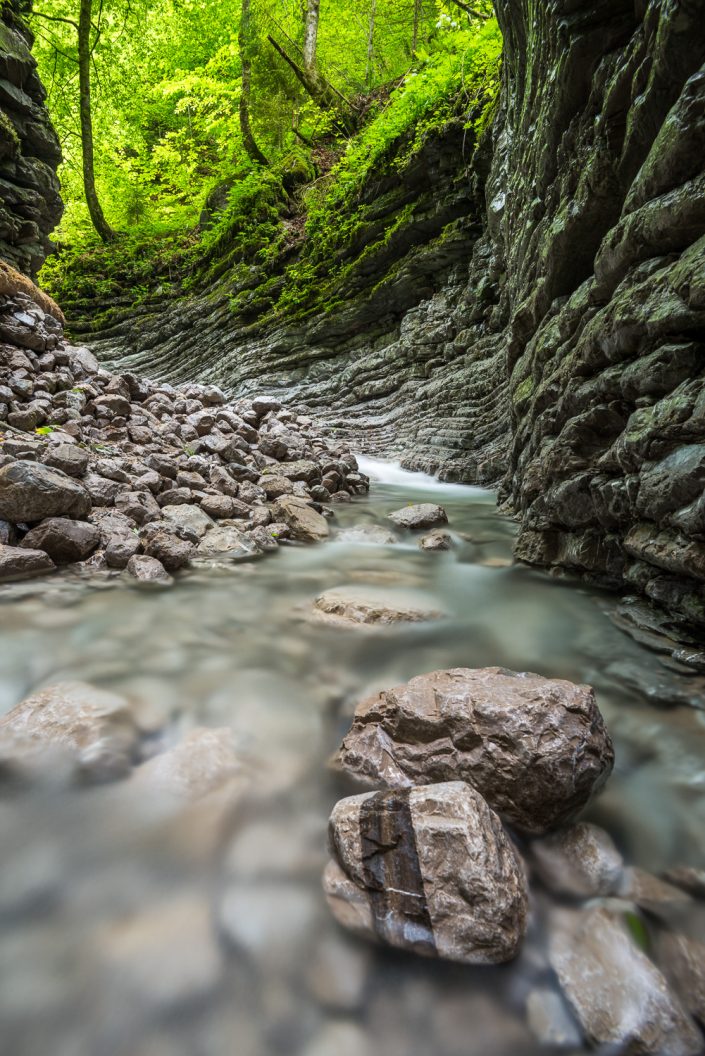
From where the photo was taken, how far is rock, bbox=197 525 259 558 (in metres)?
4.45

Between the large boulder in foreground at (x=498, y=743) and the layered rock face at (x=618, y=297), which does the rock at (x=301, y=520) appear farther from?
the large boulder in foreground at (x=498, y=743)

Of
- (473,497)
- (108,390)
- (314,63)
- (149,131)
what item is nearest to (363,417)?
(473,497)

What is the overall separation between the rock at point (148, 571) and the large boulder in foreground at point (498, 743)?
227 centimetres

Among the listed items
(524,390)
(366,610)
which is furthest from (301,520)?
(524,390)

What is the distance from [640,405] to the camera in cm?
293

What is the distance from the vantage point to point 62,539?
3730 mm

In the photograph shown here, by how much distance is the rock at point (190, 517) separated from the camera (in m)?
4.73

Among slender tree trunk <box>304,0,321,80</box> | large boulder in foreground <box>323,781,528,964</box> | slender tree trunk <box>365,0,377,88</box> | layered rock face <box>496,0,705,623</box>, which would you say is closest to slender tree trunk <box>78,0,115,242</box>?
slender tree trunk <box>304,0,321,80</box>

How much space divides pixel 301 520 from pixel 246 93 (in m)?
18.4

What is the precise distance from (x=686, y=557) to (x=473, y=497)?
5274mm

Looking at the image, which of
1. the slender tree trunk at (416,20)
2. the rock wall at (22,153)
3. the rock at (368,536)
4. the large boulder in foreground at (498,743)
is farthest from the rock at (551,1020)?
the slender tree trunk at (416,20)

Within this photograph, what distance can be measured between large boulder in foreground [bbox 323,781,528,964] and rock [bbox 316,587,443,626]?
5.63ft

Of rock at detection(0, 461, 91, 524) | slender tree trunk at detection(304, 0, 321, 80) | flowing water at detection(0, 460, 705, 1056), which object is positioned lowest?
flowing water at detection(0, 460, 705, 1056)

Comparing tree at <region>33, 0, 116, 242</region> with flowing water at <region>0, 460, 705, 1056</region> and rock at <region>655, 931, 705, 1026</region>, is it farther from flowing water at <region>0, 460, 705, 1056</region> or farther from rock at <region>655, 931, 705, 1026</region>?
rock at <region>655, 931, 705, 1026</region>
